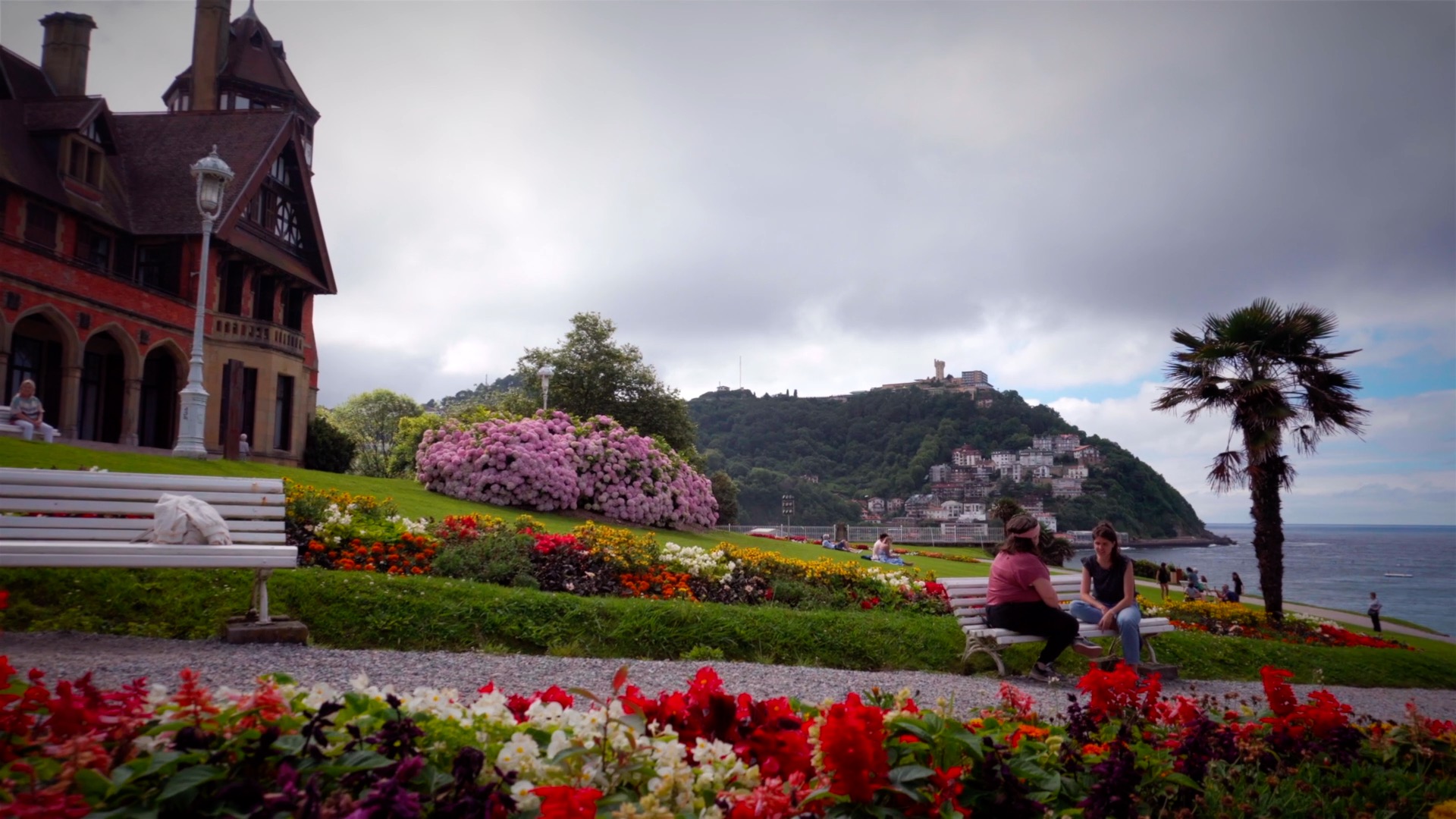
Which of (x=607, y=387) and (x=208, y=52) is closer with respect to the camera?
(x=208, y=52)

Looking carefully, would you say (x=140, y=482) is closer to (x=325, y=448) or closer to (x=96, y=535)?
(x=96, y=535)

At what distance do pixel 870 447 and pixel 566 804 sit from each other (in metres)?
63.6

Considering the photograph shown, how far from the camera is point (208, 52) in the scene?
33.4 meters

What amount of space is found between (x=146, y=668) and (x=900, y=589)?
346 inches

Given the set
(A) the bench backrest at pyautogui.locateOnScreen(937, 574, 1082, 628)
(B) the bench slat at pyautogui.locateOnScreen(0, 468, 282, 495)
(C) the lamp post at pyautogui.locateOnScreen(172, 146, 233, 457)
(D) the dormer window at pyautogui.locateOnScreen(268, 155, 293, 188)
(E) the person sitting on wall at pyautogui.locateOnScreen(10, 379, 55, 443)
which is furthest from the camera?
(D) the dormer window at pyautogui.locateOnScreen(268, 155, 293, 188)

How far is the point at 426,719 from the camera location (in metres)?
2.05

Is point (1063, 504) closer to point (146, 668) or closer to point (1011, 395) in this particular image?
point (1011, 395)

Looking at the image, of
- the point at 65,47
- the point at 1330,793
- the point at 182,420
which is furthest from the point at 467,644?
the point at 65,47

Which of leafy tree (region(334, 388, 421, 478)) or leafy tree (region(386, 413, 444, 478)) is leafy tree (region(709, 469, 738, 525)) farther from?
leafy tree (region(334, 388, 421, 478))

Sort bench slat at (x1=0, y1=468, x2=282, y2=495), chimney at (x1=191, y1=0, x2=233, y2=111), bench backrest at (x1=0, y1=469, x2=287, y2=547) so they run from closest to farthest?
bench backrest at (x1=0, y1=469, x2=287, y2=547) < bench slat at (x1=0, y1=468, x2=282, y2=495) < chimney at (x1=191, y1=0, x2=233, y2=111)

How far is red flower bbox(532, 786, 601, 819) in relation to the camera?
1626mm

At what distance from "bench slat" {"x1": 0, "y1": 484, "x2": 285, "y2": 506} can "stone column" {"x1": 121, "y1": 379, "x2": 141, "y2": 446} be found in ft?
60.5

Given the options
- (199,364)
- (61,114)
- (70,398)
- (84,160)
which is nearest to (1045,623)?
(199,364)

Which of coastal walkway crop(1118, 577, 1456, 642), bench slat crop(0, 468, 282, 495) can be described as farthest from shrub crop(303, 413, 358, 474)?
coastal walkway crop(1118, 577, 1456, 642)
